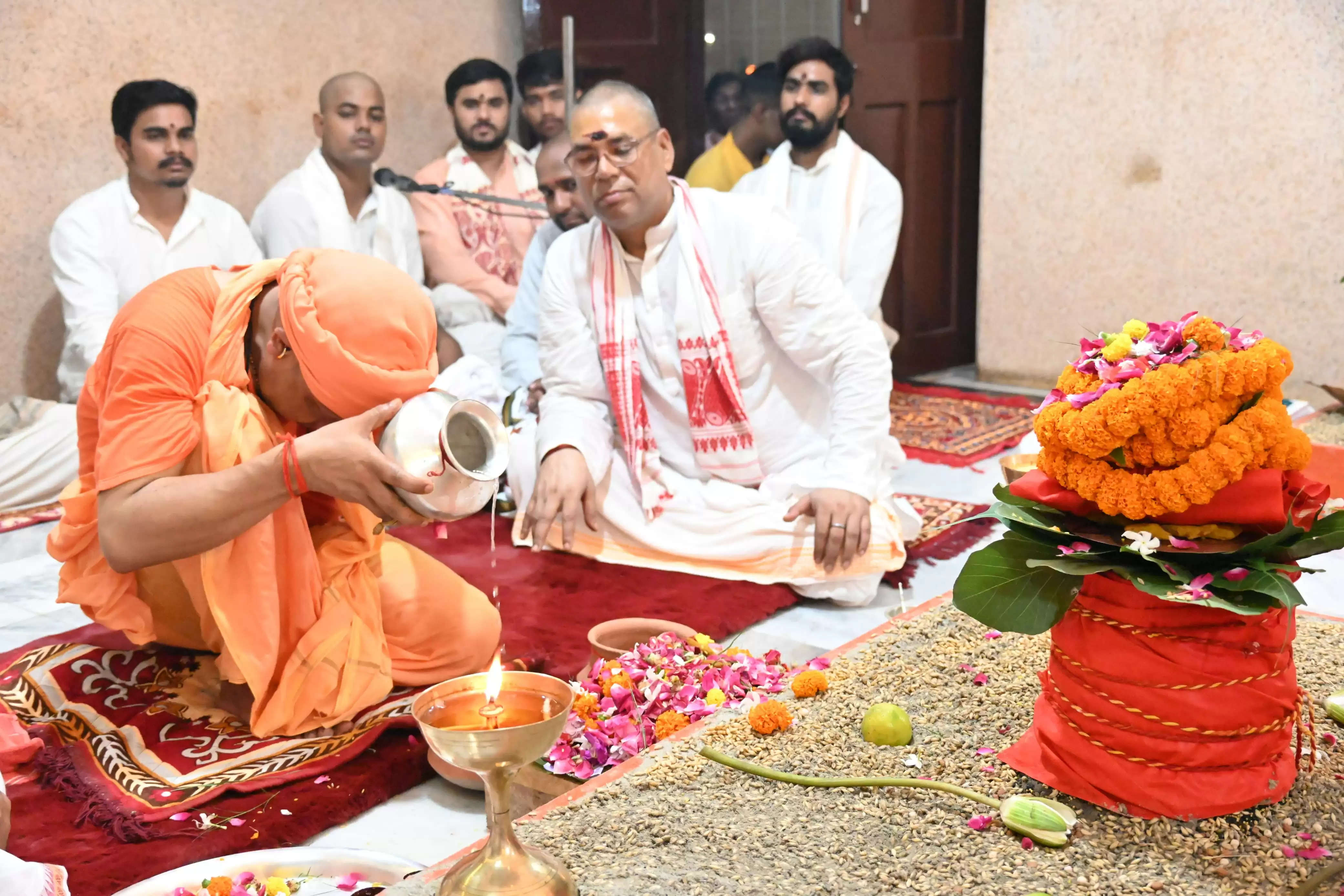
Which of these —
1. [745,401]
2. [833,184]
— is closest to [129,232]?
[745,401]

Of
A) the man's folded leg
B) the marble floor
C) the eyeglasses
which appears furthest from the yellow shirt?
the man's folded leg

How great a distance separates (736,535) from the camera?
10.4 ft

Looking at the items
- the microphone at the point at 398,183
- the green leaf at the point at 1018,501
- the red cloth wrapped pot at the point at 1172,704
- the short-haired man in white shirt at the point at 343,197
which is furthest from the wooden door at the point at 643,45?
the red cloth wrapped pot at the point at 1172,704

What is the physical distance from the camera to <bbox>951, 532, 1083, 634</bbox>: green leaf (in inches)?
65.1

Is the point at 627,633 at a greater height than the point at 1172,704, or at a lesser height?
lesser

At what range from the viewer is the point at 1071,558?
63.6 inches


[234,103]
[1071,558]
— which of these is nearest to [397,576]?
[1071,558]

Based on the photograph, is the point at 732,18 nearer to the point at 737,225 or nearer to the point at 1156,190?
the point at 1156,190

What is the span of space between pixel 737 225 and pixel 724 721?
63.7 inches

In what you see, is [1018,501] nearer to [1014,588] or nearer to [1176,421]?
[1014,588]

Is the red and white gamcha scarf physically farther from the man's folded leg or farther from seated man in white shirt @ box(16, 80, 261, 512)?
seated man in white shirt @ box(16, 80, 261, 512)

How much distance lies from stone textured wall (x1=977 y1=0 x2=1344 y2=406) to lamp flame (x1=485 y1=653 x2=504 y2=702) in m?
4.95

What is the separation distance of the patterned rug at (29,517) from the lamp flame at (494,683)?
9.72 ft

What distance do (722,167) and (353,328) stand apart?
13.1 ft
